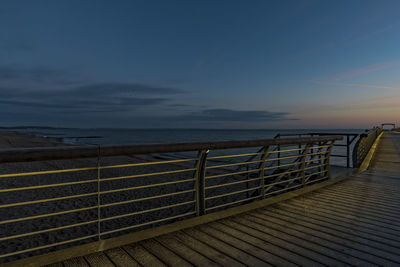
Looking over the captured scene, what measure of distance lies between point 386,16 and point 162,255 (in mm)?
14215

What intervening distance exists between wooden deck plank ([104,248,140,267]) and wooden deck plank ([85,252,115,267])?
36 millimetres

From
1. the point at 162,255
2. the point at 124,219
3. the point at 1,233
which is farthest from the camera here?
the point at 124,219

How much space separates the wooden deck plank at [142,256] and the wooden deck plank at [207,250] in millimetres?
390

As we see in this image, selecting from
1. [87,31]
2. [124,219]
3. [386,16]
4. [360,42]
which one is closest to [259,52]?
[360,42]

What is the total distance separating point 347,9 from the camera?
9.66m

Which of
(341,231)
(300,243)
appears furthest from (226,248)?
(341,231)

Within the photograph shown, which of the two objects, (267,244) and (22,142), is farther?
(22,142)

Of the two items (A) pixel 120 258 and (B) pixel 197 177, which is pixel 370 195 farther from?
(A) pixel 120 258

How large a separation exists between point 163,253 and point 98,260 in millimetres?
565

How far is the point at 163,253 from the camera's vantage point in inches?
81.1

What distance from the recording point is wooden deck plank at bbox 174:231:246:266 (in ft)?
6.31

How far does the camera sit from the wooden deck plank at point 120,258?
1.87 meters

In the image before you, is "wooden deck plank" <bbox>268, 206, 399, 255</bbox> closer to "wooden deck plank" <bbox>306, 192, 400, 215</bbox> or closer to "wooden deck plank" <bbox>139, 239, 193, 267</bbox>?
"wooden deck plank" <bbox>306, 192, 400, 215</bbox>

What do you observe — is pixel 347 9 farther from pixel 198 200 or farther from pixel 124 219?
pixel 124 219
